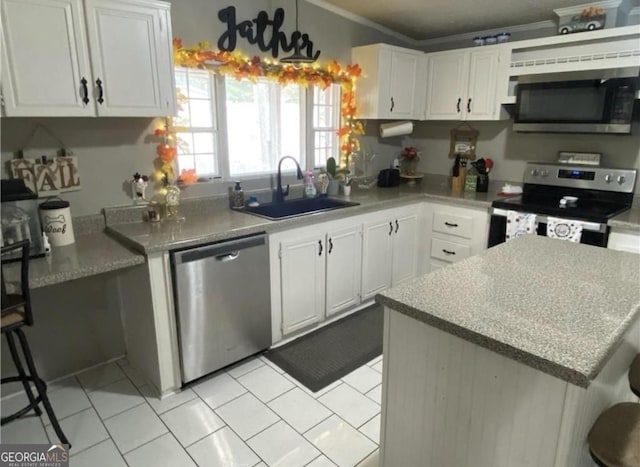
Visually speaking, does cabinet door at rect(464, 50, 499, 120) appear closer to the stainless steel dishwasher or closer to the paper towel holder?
the paper towel holder

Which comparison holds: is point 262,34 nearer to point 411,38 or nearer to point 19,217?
point 411,38

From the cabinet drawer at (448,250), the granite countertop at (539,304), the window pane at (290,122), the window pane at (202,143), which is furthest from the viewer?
the cabinet drawer at (448,250)

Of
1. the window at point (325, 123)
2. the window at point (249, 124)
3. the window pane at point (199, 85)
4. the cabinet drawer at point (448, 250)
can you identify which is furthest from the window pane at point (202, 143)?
the cabinet drawer at point (448, 250)

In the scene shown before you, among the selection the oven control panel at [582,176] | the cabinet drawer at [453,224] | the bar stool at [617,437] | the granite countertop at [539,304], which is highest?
the oven control panel at [582,176]

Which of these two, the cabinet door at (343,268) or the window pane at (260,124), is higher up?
the window pane at (260,124)

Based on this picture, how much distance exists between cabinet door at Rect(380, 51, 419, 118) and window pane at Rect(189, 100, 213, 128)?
154 centimetres

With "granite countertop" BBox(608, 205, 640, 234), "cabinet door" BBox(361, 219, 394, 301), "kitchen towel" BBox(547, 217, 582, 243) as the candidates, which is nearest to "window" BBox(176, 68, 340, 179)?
"cabinet door" BBox(361, 219, 394, 301)

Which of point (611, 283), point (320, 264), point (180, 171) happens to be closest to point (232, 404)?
point (320, 264)

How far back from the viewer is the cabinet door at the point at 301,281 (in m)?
2.77

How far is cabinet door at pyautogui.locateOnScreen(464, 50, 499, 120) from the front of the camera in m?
3.41

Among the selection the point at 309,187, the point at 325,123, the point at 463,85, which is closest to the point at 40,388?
the point at 309,187

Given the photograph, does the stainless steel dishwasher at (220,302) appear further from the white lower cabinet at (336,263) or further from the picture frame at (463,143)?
the picture frame at (463,143)

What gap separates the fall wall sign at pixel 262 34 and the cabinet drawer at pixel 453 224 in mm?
1778

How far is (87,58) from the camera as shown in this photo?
2018 mm
